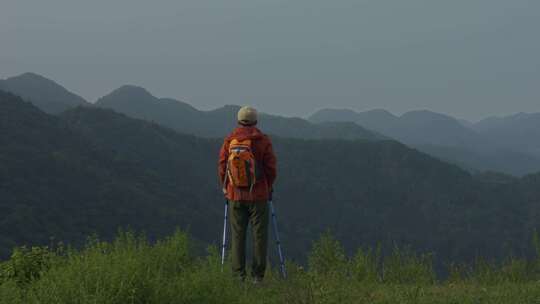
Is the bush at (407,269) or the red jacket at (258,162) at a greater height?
the red jacket at (258,162)

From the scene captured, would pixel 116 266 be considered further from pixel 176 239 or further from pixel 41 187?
pixel 41 187

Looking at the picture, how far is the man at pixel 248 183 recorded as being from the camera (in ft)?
22.3

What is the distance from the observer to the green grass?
15.3 feet

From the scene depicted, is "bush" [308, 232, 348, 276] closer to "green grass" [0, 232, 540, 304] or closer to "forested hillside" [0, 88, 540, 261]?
"green grass" [0, 232, 540, 304]

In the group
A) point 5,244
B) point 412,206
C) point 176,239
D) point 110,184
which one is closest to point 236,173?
point 176,239

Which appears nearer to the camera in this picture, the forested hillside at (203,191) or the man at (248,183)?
the man at (248,183)

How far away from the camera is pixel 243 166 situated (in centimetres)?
677

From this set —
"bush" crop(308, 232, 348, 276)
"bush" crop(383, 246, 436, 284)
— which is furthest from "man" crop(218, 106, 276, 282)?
"bush" crop(383, 246, 436, 284)

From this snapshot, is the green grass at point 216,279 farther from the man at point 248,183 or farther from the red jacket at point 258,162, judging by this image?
the red jacket at point 258,162

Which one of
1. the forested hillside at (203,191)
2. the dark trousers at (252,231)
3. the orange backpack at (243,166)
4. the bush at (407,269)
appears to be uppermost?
the orange backpack at (243,166)

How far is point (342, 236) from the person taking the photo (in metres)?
149

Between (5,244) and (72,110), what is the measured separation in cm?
10824

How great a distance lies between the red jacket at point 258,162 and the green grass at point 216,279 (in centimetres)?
81

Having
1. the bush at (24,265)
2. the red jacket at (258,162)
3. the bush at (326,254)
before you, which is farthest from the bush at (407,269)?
the bush at (24,265)
